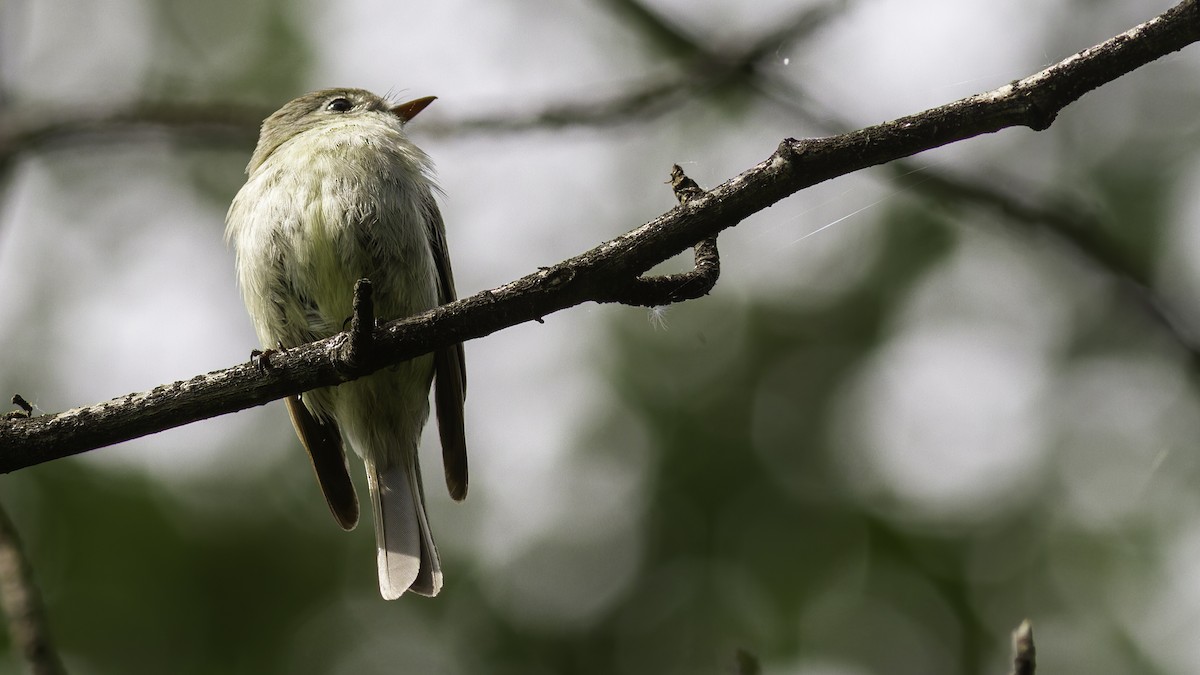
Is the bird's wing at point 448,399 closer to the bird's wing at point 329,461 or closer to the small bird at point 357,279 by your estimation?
the small bird at point 357,279

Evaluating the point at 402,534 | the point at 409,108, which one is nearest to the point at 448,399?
the point at 402,534

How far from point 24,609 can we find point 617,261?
6.27 ft

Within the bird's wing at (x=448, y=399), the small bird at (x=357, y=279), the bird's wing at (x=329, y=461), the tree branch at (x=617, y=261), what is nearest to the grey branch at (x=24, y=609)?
the tree branch at (x=617, y=261)

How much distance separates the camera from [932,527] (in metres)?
7.58

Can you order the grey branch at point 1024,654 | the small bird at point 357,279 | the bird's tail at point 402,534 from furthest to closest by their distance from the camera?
the bird's tail at point 402,534
the small bird at point 357,279
the grey branch at point 1024,654

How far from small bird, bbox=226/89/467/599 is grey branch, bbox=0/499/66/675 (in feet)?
5.28

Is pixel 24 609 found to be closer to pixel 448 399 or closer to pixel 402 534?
pixel 402 534

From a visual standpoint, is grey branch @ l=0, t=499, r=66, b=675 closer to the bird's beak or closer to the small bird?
the small bird

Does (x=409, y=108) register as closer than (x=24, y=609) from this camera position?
No

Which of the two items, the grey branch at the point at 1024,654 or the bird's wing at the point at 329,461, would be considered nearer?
the grey branch at the point at 1024,654

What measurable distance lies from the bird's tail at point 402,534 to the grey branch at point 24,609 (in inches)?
65.1

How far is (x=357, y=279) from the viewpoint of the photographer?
456 centimetres

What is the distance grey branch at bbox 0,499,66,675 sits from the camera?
Result: 2.99 metres

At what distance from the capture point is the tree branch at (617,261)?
2811 mm
